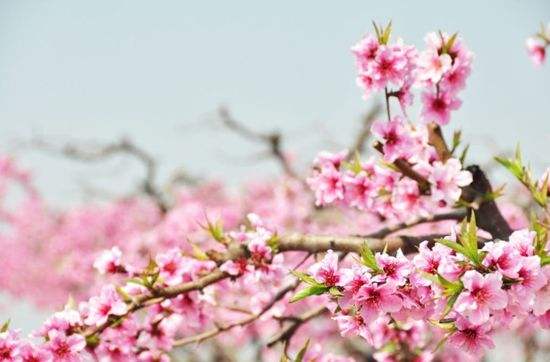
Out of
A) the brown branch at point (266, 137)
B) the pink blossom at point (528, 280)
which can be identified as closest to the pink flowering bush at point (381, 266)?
the pink blossom at point (528, 280)

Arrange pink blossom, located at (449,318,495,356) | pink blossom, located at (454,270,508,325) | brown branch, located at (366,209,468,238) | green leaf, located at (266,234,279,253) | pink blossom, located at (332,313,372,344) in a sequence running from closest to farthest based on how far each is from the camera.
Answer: pink blossom, located at (454,270,508,325) → pink blossom, located at (449,318,495,356) → pink blossom, located at (332,313,372,344) → green leaf, located at (266,234,279,253) → brown branch, located at (366,209,468,238)

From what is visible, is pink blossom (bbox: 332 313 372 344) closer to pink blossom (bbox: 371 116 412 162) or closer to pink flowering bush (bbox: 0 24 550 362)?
pink flowering bush (bbox: 0 24 550 362)

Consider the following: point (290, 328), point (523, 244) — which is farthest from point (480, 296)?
point (290, 328)

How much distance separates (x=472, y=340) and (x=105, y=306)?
6.81 feet

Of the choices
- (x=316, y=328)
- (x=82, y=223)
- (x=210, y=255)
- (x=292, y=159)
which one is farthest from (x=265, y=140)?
(x=210, y=255)

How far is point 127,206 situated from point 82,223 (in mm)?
1336

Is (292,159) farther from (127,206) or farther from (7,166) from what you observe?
(7,166)

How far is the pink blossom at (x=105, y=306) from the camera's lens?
3.48 meters

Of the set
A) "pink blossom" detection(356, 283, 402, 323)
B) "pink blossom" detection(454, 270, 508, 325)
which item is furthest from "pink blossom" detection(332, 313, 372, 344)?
"pink blossom" detection(454, 270, 508, 325)

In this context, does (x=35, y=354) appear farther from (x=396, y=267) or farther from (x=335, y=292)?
(x=396, y=267)

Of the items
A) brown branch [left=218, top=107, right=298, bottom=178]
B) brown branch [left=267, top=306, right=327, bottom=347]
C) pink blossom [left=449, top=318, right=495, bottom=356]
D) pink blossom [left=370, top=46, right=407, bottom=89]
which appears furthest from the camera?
brown branch [left=218, top=107, right=298, bottom=178]

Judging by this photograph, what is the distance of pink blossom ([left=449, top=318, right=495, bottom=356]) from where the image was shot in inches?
104

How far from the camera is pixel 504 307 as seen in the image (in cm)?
233

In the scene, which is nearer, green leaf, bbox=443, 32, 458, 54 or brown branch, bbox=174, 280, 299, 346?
green leaf, bbox=443, 32, 458, 54
